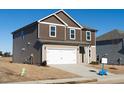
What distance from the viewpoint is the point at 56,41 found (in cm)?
3322

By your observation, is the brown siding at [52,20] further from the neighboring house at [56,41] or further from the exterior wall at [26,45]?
the exterior wall at [26,45]

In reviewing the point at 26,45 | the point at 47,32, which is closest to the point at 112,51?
the point at 47,32

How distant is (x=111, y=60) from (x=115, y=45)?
274cm

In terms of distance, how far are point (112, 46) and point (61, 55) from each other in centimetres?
1455

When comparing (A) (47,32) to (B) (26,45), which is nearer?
(A) (47,32)

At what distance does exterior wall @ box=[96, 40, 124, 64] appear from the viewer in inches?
1713

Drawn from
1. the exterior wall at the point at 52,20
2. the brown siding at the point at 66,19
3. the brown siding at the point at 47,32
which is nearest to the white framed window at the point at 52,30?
the brown siding at the point at 47,32

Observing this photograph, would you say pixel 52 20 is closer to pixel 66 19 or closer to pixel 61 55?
pixel 66 19

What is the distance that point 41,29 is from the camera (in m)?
32.5

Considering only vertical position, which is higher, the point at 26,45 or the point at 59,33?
the point at 59,33

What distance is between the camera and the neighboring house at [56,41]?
3241 cm
